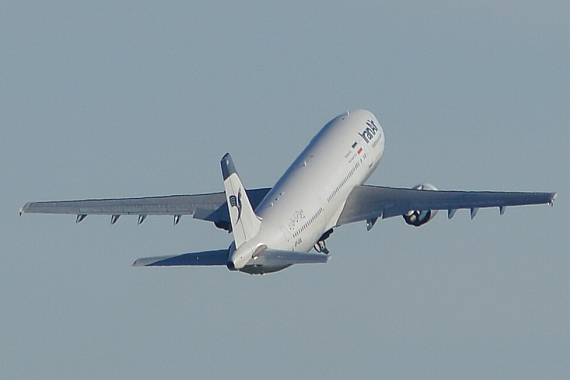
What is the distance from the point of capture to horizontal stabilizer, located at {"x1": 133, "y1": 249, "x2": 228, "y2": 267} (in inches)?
3260

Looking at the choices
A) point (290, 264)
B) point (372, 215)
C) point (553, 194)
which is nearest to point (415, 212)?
point (372, 215)

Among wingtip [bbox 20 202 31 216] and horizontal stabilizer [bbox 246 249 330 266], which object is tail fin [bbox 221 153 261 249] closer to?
horizontal stabilizer [bbox 246 249 330 266]

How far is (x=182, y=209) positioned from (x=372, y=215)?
9.77m

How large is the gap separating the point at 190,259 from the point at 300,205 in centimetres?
971

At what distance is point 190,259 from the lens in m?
84.2

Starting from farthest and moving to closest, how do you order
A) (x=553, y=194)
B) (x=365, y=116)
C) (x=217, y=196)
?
(x=365, y=116) → (x=217, y=196) → (x=553, y=194)

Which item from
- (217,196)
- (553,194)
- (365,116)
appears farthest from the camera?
(365,116)

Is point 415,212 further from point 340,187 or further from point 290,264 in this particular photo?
point 290,264

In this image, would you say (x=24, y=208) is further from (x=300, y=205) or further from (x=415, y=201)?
(x=415, y=201)

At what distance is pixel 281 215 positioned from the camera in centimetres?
9006

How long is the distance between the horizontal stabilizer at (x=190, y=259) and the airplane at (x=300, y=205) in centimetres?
4

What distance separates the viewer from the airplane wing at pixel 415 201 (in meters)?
92.9

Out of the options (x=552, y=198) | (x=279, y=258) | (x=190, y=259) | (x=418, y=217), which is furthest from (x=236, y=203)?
(x=552, y=198)

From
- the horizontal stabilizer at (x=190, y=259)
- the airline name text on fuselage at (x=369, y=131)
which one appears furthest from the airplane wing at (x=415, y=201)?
the horizontal stabilizer at (x=190, y=259)
